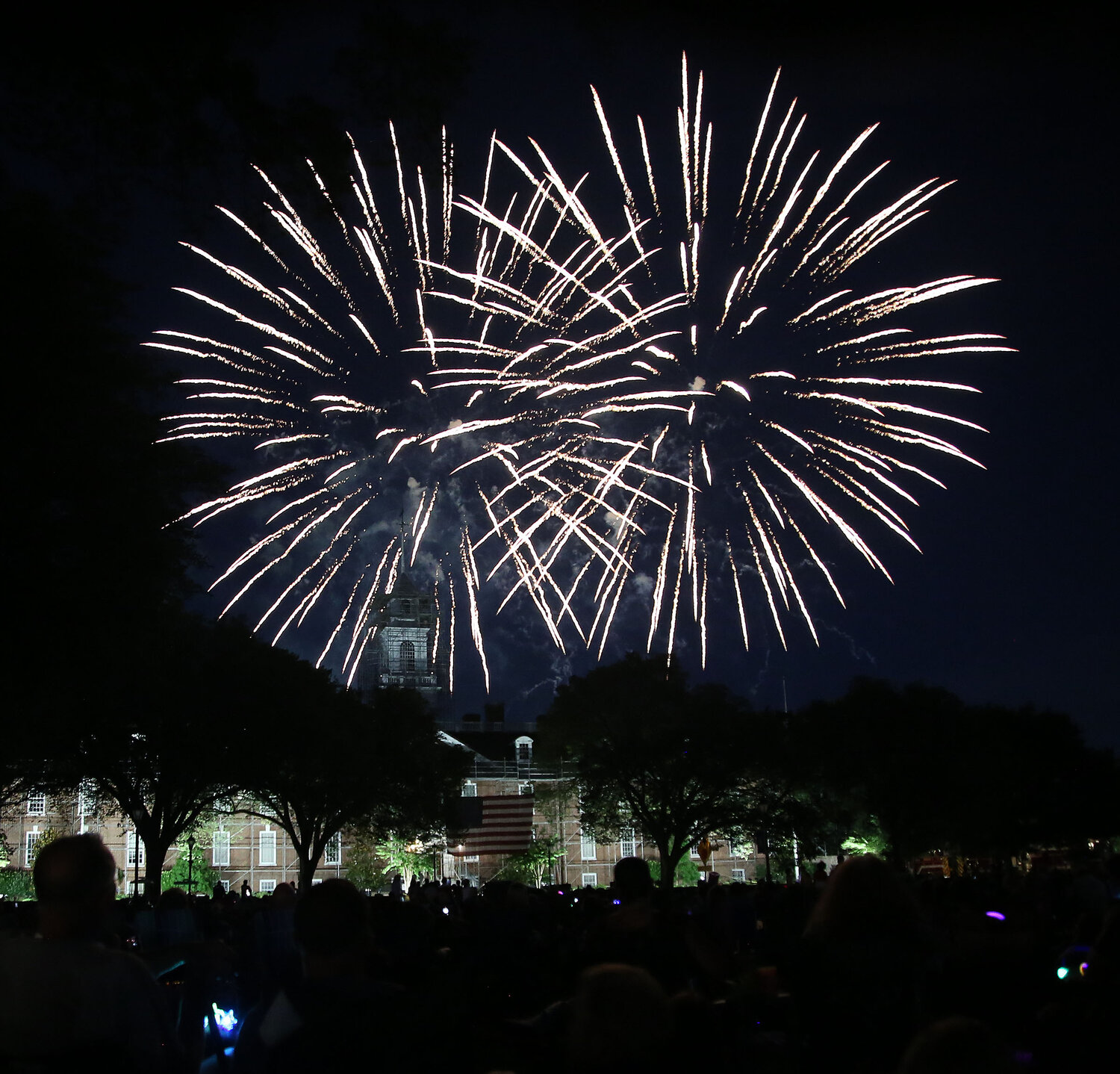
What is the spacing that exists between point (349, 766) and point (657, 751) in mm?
13958

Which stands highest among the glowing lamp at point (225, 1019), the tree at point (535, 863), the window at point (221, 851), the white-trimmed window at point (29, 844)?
the glowing lamp at point (225, 1019)

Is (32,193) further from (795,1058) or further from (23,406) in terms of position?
(795,1058)

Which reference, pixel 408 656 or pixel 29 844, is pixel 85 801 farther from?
pixel 408 656

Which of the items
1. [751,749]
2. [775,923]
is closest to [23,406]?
[775,923]

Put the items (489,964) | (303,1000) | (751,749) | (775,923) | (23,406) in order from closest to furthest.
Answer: (303,1000) < (489,964) < (775,923) < (23,406) < (751,749)

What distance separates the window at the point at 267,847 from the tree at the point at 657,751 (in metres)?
29.5

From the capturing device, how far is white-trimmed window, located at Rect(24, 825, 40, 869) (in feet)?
228

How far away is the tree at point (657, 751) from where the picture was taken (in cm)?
5147

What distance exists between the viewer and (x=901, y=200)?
18188 millimetres

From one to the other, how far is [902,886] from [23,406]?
45.5 feet

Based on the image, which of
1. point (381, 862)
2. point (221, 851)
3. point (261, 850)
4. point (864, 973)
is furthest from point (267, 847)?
point (864, 973)

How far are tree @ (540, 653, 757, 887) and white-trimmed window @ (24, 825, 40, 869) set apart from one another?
35573mm

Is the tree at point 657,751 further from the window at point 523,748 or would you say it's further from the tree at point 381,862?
the window at point 523,748

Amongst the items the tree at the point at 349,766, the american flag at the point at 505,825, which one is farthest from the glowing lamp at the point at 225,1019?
the tree at the point at 349,766
